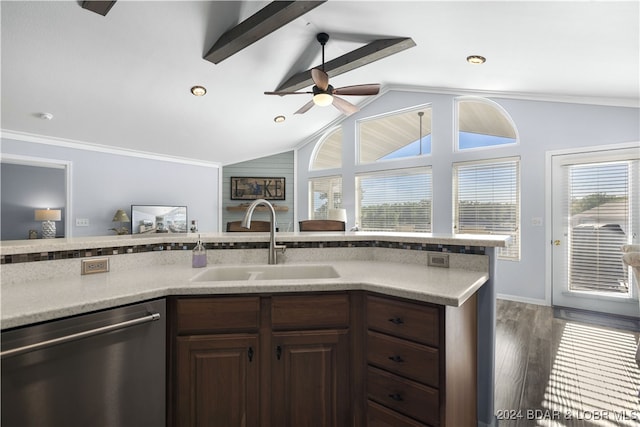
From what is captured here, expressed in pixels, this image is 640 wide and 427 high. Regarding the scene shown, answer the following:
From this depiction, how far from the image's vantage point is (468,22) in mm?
2568

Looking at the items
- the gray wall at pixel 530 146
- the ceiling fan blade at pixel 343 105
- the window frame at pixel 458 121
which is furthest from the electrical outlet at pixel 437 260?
the window frame at pixel 458 121

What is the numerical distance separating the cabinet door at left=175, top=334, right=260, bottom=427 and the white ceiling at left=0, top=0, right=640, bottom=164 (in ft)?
9.26

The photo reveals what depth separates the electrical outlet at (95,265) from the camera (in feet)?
5.00

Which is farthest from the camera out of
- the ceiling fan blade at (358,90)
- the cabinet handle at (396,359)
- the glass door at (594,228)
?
the glass door at (594,228)

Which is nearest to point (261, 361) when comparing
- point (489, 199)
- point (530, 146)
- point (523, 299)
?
point (523, 299)

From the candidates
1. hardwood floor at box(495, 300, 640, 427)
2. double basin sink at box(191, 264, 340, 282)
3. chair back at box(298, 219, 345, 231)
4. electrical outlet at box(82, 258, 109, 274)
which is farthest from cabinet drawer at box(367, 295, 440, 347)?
chair back at box(298, 219, 345, 231)

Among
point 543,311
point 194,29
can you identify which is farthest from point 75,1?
point 543,311

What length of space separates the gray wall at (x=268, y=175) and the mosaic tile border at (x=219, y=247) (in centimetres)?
488

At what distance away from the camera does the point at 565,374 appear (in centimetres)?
223

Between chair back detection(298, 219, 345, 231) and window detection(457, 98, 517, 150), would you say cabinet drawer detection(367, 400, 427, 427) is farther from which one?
window detection(457, 98, 517, 150)

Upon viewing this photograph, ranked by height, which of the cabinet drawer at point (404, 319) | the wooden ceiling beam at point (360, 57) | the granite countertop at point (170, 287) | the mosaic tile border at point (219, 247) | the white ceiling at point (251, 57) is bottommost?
the cabinet drawer at point (404, 319)

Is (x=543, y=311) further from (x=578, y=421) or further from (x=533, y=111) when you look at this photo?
(x=533, y=111)

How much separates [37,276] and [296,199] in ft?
18.3

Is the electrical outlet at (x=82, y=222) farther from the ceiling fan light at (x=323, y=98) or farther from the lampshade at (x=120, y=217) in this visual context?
the ceiling fan light at (x=323, y=98)
